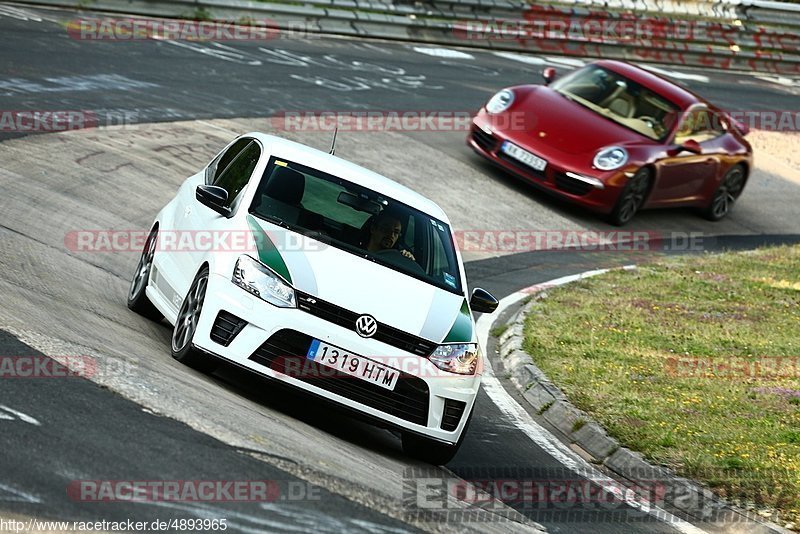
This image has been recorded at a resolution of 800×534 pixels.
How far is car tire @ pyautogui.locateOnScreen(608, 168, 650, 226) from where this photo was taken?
17.5 metres

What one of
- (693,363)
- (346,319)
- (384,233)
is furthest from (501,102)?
(346,319)

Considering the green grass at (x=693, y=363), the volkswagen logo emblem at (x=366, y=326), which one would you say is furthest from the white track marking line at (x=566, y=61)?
the volkswagen logo emblem at (x=366, y=326)

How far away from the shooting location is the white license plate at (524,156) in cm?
1733

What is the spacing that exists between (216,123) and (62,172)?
12.9 ft

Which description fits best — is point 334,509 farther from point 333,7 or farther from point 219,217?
point 333,7

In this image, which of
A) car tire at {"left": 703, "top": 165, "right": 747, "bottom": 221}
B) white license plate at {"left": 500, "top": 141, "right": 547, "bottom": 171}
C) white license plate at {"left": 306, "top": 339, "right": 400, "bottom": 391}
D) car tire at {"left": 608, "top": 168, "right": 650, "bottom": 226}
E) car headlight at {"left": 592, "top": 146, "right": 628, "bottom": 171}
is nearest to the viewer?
white license plate at {"left": 306, "top": 339, "right": 400, "bottom": 391}

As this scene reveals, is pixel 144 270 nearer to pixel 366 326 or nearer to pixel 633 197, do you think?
pixel 366 326

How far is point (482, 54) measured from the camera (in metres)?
26.8

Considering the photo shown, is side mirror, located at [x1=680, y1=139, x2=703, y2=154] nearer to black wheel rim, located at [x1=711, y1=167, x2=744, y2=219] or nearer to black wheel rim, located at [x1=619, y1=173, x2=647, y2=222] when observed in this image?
black wheel rim, located at [x1=619, y1=173, x2=647, y2=222]

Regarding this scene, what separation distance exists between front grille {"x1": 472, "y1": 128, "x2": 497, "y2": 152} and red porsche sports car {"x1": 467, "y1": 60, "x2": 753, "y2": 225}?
0.01 metres

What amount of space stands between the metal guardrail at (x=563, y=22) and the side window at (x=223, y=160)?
474 inches

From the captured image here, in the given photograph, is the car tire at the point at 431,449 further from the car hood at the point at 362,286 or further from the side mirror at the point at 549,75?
the side mirror at the point at 549,75

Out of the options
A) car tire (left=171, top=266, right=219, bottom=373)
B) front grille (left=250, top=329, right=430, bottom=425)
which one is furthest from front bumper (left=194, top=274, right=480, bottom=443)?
car tire (left=171, top=266, right=219, bottom=373)

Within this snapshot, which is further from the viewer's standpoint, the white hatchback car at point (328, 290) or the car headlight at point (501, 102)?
the car headlight at point (501, 102)
